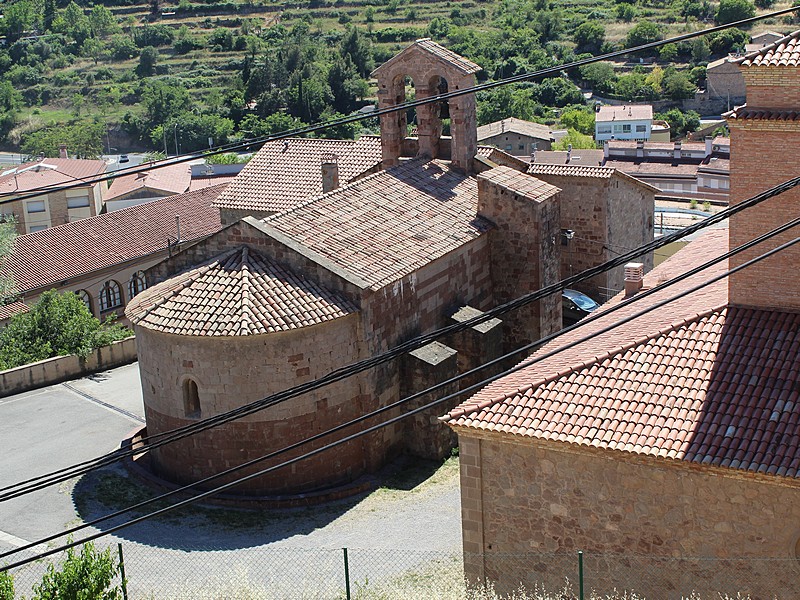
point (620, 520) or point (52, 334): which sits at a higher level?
point (620, 520)

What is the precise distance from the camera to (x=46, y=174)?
64.4m

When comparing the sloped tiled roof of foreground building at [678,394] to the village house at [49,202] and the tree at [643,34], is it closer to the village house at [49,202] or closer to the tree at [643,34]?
the village house at [49,202]

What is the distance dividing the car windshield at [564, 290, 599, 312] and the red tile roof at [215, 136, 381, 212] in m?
7.18

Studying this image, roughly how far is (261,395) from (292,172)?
1450 cm

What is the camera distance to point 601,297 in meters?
34.7

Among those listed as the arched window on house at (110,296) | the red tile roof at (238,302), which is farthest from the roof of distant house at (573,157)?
the red tile roof at (238,302)

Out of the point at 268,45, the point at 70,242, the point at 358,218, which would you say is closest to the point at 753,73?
the point at 358,218

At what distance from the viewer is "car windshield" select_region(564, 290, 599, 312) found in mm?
33375

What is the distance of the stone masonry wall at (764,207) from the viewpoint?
17078 millimetres

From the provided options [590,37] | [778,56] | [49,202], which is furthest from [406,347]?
[590,37]

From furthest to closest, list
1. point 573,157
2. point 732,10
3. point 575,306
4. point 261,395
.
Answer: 1. point 732,10
2. point 573,157
3. point 575,306
4. point 261,395

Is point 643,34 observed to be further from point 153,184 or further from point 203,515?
point 203,515

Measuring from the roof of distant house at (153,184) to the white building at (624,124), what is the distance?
38629 mm

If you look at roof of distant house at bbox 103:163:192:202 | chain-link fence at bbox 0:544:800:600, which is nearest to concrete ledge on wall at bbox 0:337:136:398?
chain-link fence at bbox 0:544:800:600
